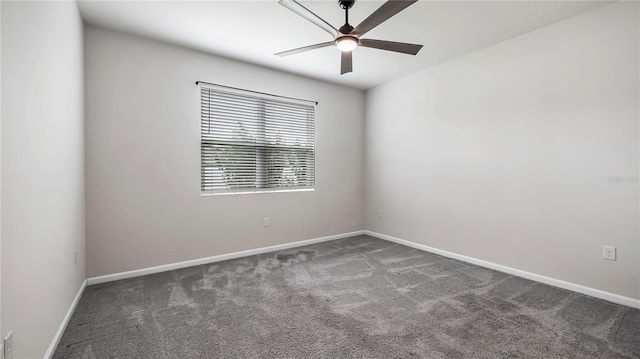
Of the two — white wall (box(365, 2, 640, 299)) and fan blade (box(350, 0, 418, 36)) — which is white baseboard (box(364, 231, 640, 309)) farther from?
fan blade (box(350, 0, 418, 36))

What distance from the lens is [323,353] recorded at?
1.69 metres

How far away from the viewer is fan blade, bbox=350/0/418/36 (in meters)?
1.80

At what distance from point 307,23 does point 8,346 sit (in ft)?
9.55

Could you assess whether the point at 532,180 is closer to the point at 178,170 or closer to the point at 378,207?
the point at 378,207

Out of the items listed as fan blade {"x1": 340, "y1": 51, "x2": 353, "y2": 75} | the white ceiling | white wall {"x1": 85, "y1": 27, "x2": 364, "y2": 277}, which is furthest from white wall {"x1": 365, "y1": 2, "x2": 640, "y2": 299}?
white wall {"x1": 85, "y1": 27, "x2": 364, "y2": 277}

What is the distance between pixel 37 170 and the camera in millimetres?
1509

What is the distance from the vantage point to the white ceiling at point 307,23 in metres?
2.39

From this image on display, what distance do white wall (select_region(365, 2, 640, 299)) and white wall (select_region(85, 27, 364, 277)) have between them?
201 centimetres

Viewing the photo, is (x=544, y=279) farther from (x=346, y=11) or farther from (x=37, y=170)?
(x=37, y=170)

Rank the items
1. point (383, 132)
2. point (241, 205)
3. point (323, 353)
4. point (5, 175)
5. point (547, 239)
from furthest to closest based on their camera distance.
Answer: point (383, 132), point (241, 205), point (547, 239), point (323, 353), point (5, 175)

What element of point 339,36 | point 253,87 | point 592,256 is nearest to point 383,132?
point 253,87

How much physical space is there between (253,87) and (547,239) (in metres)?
3.76

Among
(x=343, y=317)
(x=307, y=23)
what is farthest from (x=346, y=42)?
(x=343, y=317)

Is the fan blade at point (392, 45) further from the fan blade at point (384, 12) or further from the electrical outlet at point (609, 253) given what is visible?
the electrical outlet at point (609, 253)
